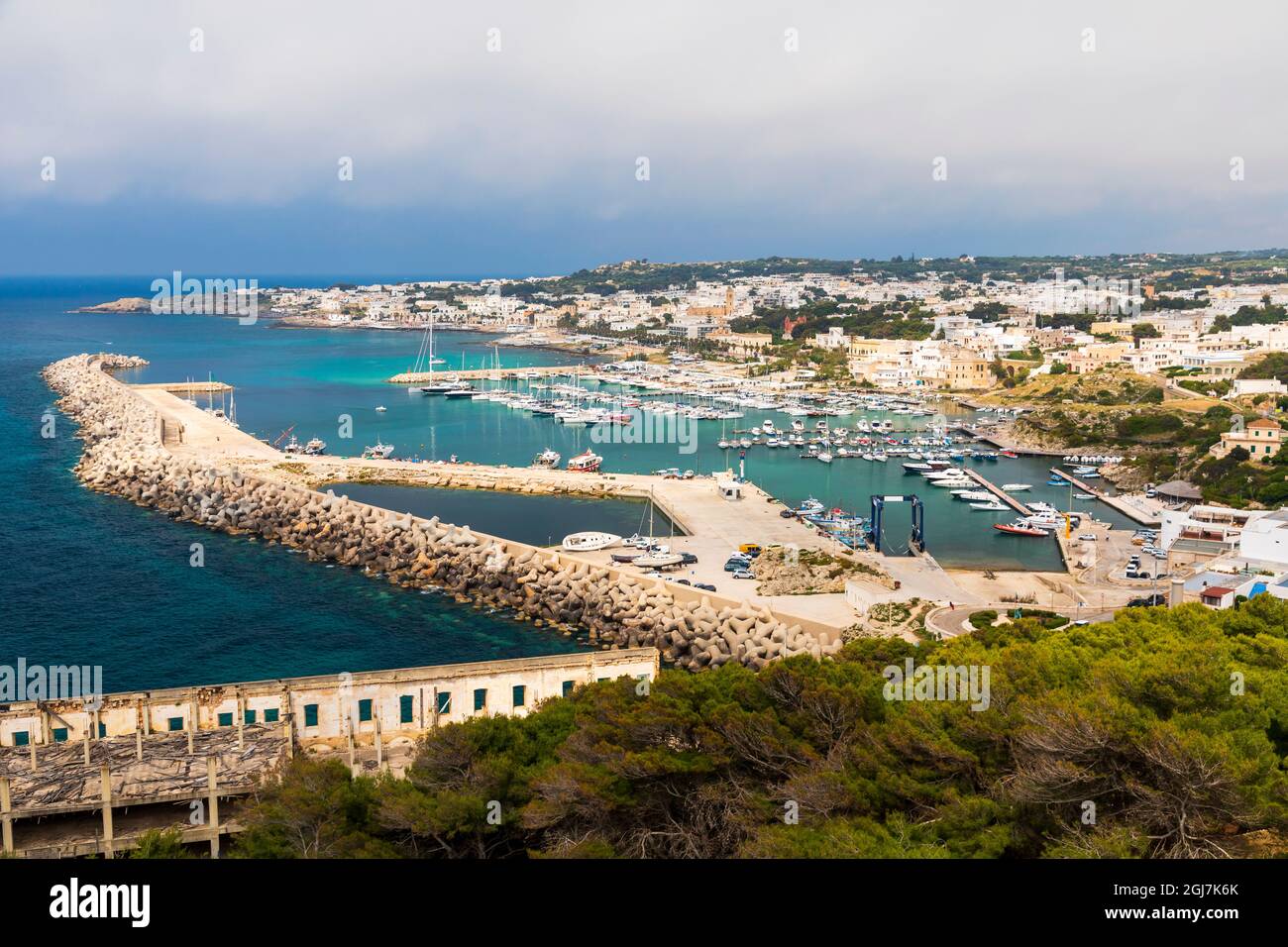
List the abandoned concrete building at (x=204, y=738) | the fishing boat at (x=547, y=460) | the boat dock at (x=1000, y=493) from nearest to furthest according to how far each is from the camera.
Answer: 1. the abandoned concrete building at (x=204, y=738)
2. the boat dock at (x=1000, y=493)
3. the fishing boat at (x=547, y=460)

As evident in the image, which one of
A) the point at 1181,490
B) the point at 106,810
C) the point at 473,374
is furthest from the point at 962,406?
the point at 106,810

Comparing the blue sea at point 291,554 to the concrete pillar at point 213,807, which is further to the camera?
the blue sea at point 291,554

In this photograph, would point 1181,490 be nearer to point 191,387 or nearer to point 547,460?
point 547,460

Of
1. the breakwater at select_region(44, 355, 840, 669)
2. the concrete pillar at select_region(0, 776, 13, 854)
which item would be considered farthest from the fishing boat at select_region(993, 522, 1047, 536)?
the concrete pillar at select_region(0, 776, 13, 854)

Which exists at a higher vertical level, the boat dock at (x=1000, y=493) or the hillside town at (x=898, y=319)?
the hillside town at (x=898, y=319)

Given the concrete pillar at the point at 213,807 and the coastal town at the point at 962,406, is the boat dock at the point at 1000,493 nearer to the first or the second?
the coastal town at the point at 962,406

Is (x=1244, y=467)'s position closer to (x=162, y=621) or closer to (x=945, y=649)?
(x=945, y=649)

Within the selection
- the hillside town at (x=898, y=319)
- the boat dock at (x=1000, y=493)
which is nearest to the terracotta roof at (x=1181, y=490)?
the boat dock at (x=1000, y=493)
